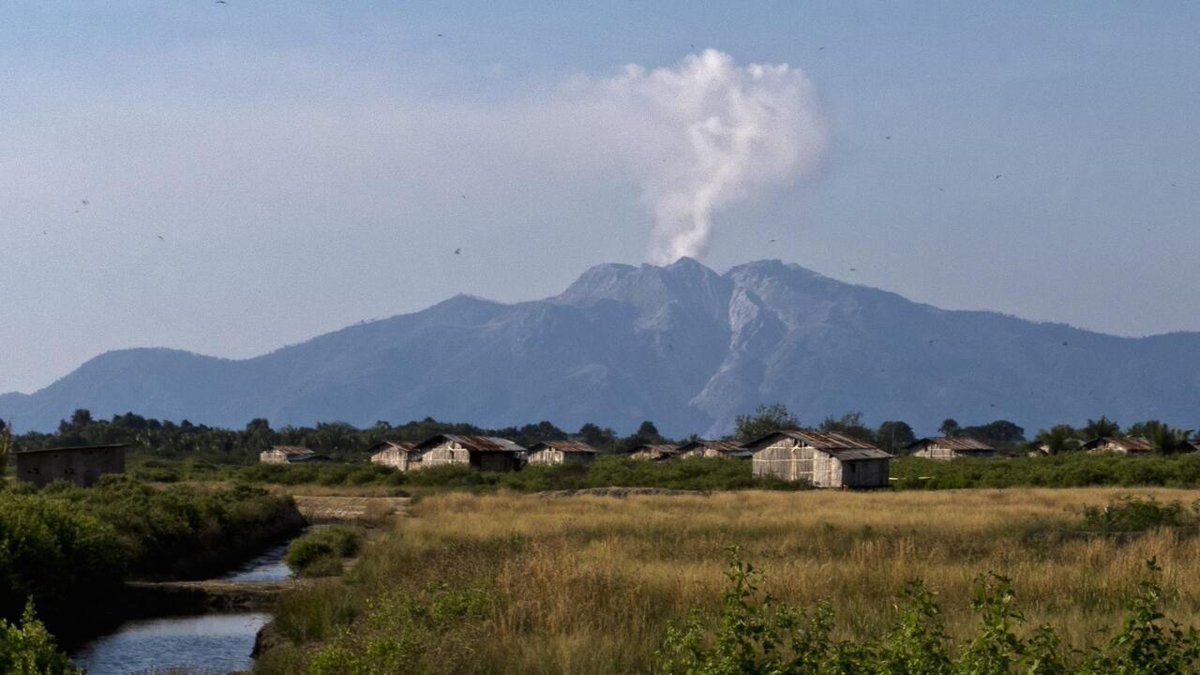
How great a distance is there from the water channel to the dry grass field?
1.31 metres

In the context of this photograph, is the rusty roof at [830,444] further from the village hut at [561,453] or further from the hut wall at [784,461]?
the village hut at [561,453]

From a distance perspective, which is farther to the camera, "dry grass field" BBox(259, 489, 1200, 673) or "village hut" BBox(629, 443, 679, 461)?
"village hut" BBox(629, 443, 679, 461)

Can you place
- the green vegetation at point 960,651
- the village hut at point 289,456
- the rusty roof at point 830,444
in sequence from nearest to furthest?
the green vegetation at point 960,651 → the rusty roof at point 830,444 → the village hut at point 289,456

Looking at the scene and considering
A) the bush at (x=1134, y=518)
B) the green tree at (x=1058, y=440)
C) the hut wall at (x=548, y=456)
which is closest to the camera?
the bush at (x=1134, y=518)

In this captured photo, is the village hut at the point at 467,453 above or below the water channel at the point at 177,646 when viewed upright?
above

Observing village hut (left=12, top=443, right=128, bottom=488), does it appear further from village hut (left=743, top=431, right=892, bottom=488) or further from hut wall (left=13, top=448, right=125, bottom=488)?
village hut (left=743, top=431, right=892, bottom=488)

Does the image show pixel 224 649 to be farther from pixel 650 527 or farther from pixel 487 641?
pixel 650 527

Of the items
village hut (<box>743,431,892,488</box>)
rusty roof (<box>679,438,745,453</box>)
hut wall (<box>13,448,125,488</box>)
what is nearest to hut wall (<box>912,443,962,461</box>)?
rusty roof (<box>679,438,745,453</box>)

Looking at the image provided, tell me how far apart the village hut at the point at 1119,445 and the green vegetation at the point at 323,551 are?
8345 centimetres

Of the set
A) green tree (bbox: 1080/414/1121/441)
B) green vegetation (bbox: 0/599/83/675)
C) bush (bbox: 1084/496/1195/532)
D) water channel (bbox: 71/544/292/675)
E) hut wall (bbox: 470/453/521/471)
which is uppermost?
green tree (bbox: 1080/414/1121/441)

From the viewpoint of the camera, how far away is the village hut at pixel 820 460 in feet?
266

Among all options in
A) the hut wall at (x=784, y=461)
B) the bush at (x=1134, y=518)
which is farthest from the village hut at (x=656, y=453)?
the bush at (x=1134, y=518)

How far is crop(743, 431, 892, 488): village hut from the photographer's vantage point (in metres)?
81.1

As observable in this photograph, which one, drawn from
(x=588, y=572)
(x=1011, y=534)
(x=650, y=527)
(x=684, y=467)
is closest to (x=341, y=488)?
(x=684, y=467)
